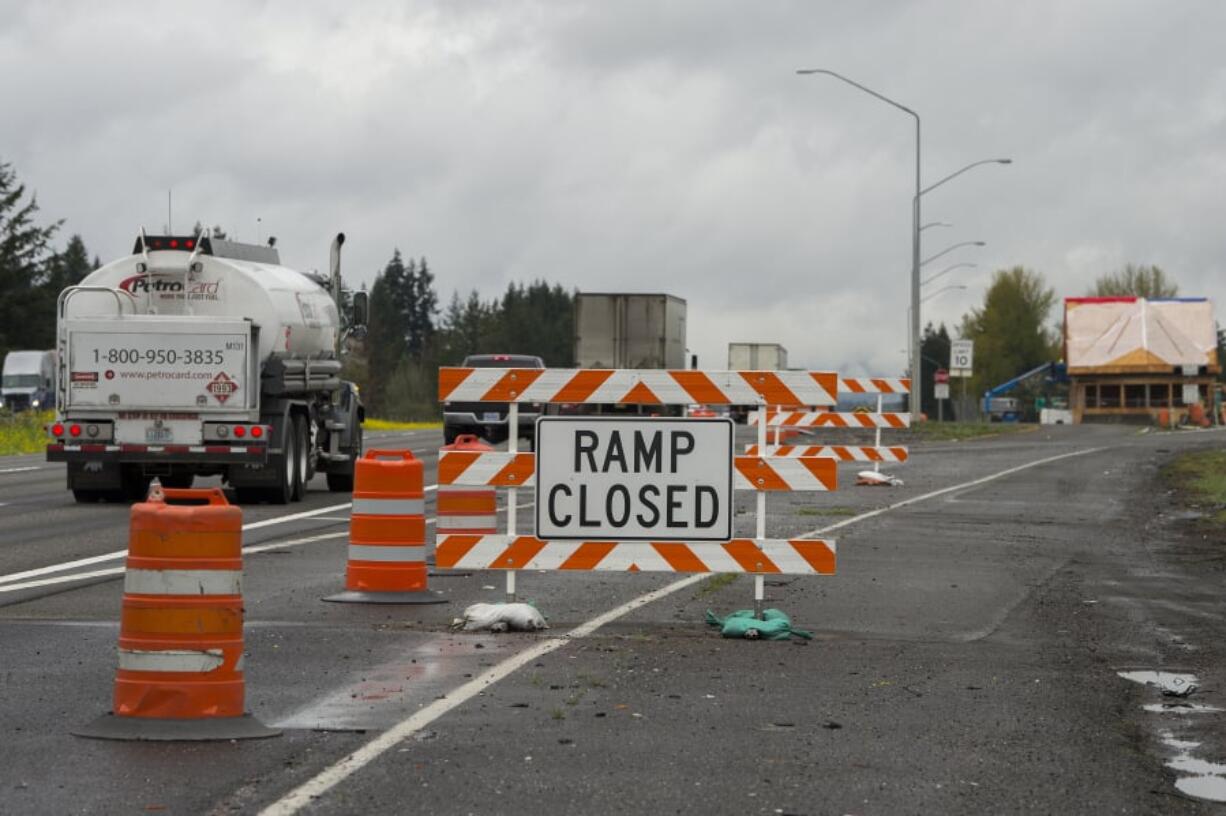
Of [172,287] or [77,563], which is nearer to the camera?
[77,563]

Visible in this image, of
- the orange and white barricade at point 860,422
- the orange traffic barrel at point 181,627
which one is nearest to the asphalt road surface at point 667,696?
the orange traffic barrel at point 181,627

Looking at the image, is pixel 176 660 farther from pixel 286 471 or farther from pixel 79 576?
pixel 286 471

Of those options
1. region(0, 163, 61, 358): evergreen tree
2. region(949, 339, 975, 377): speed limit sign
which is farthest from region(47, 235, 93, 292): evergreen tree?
region(949, 339, 975, 377): speed limit sign

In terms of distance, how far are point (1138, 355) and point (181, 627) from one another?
91.2 metres

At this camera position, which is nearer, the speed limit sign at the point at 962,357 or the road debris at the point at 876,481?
the road debris at the point at 876,481

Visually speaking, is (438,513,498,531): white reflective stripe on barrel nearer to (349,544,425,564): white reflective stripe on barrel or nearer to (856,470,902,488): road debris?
(349,544,425,564): white reflective stripe on barrel

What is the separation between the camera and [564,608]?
42.8 feet

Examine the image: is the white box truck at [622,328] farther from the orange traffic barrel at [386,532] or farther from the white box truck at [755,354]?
the orange traffic barrel at [386,532]

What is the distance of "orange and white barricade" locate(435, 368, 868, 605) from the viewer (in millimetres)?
11648

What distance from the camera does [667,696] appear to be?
9195mm

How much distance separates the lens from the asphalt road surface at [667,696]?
23.2 ft

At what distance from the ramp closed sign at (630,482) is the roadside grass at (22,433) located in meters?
34.3

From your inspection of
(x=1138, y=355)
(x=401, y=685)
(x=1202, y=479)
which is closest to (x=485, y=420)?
(x=1202, y=479)

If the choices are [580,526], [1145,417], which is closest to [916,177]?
[1145,417]
